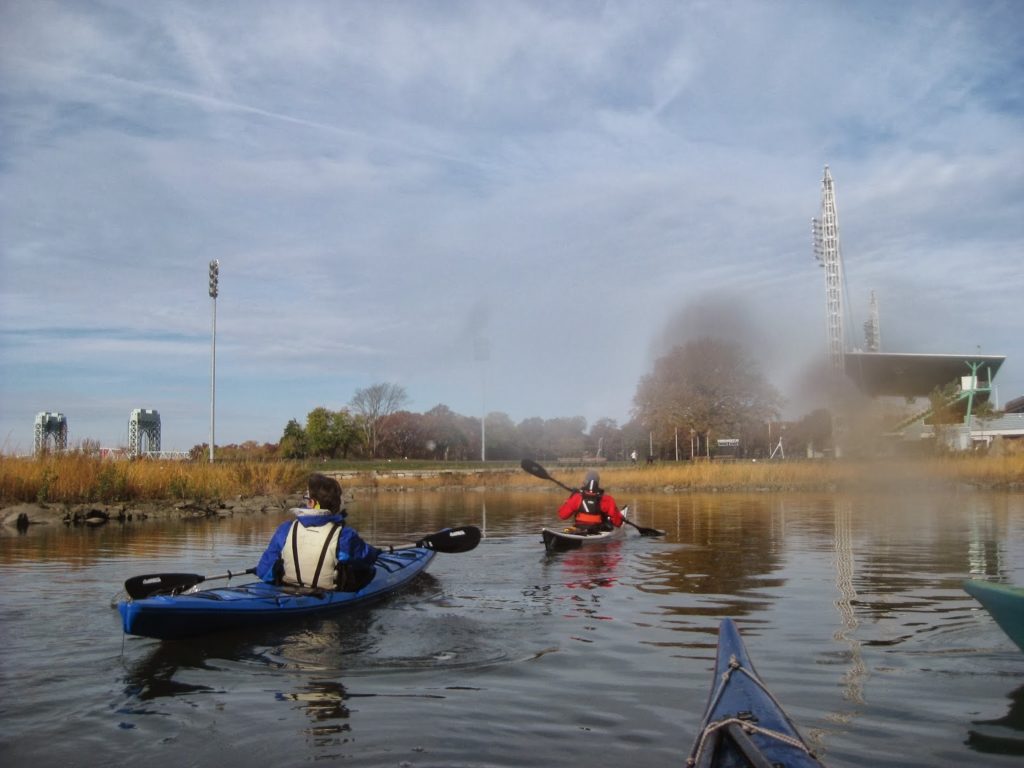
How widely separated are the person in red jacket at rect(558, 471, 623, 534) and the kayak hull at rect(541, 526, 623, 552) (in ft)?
0.88

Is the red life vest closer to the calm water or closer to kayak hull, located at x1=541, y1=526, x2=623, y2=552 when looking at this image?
kayak hull, located at x1=541, y1=526, x2=623, y2=552

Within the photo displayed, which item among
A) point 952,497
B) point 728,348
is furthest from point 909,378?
point 952,497

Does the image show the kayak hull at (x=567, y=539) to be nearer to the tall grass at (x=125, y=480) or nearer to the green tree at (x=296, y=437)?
the tall grass at (x=125, y=480)

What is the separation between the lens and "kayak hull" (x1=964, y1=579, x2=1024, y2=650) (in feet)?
15.8

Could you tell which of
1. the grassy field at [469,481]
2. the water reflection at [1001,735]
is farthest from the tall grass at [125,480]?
the water reflection at [1001,735]

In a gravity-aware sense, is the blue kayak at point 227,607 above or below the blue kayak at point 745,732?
below

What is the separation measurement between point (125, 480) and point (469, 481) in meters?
20.2

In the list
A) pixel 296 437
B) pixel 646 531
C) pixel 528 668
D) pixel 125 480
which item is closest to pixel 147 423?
pixel 296 437

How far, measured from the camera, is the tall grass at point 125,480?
1892 cm

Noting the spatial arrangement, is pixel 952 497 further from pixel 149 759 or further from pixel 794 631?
pixel 149 759

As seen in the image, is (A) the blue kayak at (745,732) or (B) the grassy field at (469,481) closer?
(A) the blue kayak at (745,732)

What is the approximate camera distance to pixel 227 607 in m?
6.43

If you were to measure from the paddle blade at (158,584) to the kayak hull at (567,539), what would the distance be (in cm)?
601

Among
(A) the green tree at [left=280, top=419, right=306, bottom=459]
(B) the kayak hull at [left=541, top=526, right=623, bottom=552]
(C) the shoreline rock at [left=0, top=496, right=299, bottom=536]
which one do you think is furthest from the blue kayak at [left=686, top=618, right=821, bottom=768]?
(A) the green tree at [left=280, top=419, right=306, bottom=459]
